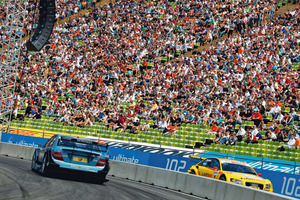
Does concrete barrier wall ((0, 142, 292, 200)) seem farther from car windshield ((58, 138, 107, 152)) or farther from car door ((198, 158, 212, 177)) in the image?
car windshield ((58, 138, 107, 152))

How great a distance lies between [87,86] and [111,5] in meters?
13.5

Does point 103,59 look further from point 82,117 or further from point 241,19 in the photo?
point 241,19

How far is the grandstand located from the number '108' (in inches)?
139

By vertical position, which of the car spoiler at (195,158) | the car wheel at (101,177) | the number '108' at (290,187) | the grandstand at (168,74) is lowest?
the car wheel at (101,177)

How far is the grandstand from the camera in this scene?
23.9 meters

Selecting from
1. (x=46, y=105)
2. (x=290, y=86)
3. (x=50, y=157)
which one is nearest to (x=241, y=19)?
(x=290, y=86)

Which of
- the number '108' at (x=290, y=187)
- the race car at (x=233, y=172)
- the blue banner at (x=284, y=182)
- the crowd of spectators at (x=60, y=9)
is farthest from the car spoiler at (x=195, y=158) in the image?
the crowd of spectators at (x=60, y=9)

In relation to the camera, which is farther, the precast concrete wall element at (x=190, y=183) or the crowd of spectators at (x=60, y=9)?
the crowd of spectators at (x=60, y=9)

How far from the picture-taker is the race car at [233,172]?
Answer: 48.1ft

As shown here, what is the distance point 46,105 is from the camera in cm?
3378

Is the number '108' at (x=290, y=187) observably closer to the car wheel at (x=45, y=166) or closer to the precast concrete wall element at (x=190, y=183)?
the precast concrete wall element at (x=190, y=183)

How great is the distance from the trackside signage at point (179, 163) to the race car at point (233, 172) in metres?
0.74

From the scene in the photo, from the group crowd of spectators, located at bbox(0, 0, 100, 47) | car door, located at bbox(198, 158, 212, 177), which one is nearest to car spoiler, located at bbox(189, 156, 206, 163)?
car door, located at bbox(198, 158, 212, 177)

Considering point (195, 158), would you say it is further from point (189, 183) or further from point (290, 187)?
point (290, 187)
